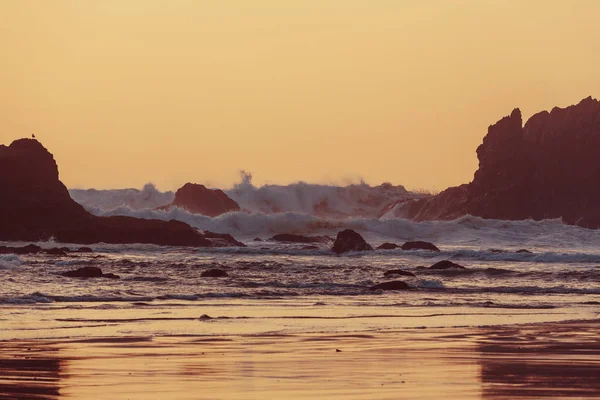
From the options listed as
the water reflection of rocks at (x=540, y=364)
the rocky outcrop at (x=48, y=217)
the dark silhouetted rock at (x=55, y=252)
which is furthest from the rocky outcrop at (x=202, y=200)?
the water reflection of rocks at (x=540, y=364)

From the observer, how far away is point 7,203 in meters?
93.2

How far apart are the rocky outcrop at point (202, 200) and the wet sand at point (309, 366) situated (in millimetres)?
120515

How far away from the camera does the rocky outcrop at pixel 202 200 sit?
473ft

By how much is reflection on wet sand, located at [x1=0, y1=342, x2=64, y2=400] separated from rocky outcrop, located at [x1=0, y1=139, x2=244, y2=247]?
2564 inches

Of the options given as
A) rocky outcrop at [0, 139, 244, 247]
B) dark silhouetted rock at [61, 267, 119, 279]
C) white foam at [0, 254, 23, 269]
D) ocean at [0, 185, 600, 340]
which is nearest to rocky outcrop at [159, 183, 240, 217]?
rocky outcrop at [0, 139, 244, 247]

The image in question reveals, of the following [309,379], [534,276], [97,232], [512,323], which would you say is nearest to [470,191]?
[97,232]

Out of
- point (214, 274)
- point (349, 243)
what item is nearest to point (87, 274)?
point (214, 274)

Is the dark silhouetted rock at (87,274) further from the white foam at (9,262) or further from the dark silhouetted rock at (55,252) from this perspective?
the dark silhouetted rock at (55,252)

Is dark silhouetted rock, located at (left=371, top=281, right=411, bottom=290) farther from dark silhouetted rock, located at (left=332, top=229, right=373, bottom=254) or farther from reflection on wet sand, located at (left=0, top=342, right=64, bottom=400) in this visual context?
dark silhouetted rock, located at (left=332, top=229, right=373, bottom=254)

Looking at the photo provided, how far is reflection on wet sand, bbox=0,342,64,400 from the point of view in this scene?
15.6 metres

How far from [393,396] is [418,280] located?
1124 inches

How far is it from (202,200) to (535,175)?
47360 mm

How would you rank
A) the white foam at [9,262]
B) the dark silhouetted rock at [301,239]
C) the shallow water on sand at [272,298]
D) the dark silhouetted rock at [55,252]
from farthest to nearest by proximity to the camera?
the dark silhouetted rock at [301,239], the dark silhouetted rock at [55,252], the white foam at [9,262], the shallow water on sand at [272,298]

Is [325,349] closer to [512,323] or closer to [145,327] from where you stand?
[145,327]
